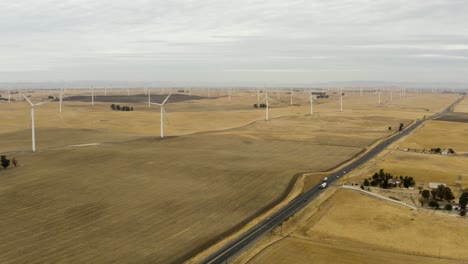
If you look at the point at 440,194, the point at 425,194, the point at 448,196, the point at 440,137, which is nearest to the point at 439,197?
the point at 440,194

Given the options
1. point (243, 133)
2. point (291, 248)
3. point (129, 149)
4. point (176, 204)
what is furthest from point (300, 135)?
point (291, 248)

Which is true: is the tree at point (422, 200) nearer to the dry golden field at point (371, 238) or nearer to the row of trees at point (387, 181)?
the dry golden field at point (371, 238)

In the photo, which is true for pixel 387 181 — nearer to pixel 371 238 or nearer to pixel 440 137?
pixel 371 238

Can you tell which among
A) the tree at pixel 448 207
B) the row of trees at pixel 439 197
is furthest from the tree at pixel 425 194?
the tree at pixel 448 207

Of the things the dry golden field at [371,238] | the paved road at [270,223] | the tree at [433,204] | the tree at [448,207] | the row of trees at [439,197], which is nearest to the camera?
the paved road at [270,223]

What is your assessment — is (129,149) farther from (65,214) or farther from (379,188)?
(379,188)

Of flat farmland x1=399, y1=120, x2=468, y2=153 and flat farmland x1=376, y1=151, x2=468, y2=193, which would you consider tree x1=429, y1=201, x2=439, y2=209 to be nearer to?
flat farmland x1=376, y1=151, x2=468, y2=193

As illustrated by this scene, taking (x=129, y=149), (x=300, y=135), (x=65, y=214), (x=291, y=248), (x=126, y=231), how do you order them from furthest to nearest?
1. (x=300, y=135)
2. (x=129, y=149)
3. (x=65, y=214)
4. (x=126, y=231)
5. (x=291, y=248)
